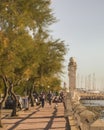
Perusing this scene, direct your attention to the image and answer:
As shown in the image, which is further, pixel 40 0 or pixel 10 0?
pixel 40 0

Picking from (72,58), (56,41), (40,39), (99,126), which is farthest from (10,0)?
(72,58)

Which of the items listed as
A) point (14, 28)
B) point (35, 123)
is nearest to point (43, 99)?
point (35, 123)

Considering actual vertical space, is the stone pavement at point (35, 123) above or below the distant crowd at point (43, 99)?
below

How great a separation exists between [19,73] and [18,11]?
7386 millimetres

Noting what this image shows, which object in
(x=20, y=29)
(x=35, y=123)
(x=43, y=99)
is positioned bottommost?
(x=35, y=123)

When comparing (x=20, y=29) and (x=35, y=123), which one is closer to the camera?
(x=20, y=29)

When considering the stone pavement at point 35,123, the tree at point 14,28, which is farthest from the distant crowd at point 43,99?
the tree at point 14,28

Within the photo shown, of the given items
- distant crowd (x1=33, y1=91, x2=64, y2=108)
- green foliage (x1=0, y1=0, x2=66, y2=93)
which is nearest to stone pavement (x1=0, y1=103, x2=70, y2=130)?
green foliage (x1=0, y1=0, x2=66, y2=93)

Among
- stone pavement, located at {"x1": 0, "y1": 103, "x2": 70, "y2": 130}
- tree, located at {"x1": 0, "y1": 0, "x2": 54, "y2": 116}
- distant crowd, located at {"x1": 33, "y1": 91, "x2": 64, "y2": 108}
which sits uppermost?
tree, located at {"x1": 0, "y1": 0, "x2": 54, "y2": 116}

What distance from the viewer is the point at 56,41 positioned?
4528 centimetres

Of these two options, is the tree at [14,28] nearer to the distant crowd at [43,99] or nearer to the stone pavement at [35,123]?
the stone pavement at [35,123]

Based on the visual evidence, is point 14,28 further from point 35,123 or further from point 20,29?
point 35,123

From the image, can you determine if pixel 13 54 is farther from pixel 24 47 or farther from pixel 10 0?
pixel 10 0

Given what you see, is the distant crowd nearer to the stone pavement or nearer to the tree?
the stone pavement
